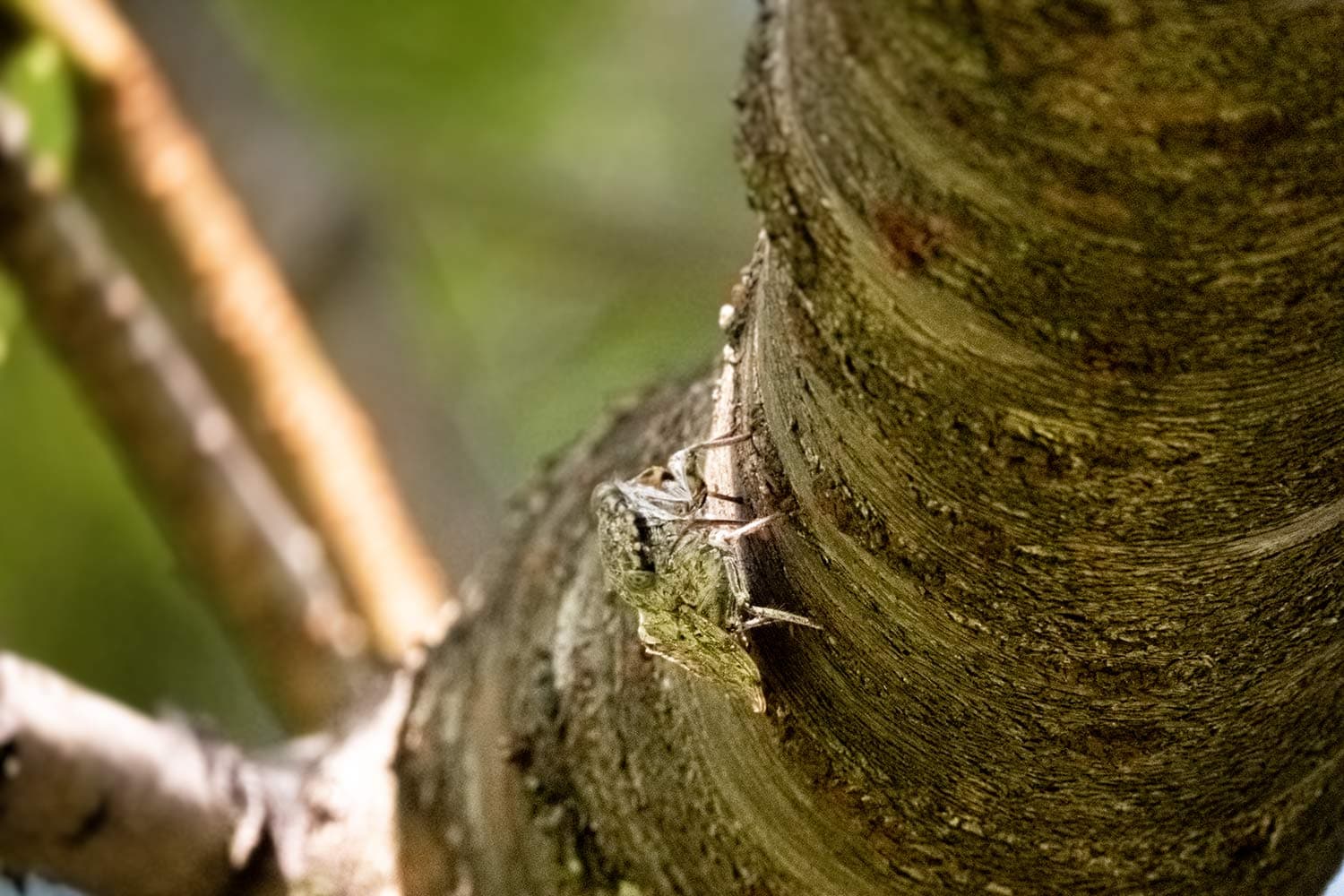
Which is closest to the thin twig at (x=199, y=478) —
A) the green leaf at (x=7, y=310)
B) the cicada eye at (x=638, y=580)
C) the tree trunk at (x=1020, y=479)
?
the green leaf at (x=7, y=310)

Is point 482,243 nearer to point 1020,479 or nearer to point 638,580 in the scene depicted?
point 638,580

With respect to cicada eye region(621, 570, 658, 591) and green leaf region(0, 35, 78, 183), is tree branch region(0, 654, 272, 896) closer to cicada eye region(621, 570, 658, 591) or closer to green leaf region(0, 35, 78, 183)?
cicada eye region(621, 570, 658, 591)

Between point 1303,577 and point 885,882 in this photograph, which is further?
point 885,882

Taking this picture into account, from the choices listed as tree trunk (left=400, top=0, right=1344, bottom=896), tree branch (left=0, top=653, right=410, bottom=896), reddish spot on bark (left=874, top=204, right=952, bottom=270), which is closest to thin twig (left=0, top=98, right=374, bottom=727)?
tree branch (left=0, top=653, right=410, bottom=896)

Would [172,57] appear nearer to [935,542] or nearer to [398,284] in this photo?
[398,284]

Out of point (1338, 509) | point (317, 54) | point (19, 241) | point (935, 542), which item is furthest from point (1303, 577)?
point (317, 54)

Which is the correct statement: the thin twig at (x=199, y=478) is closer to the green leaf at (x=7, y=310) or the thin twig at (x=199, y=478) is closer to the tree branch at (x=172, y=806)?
the green leaf at (x=7, y=310)
